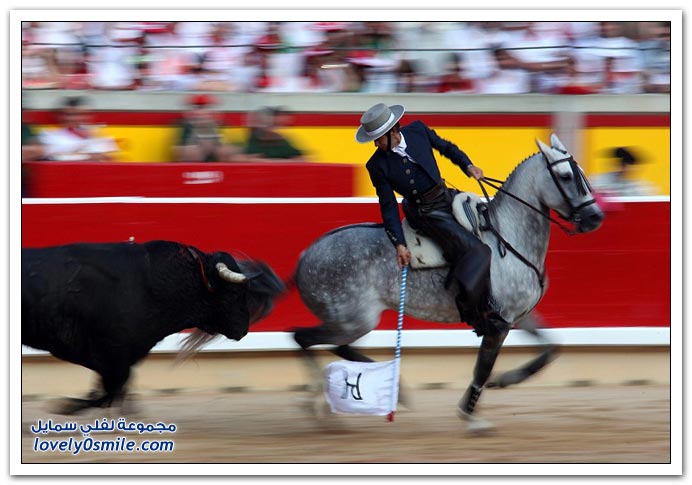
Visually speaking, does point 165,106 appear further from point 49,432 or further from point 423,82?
point 49,432

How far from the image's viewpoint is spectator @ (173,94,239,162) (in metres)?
9.72

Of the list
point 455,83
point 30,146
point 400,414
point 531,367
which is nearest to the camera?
point 531,367

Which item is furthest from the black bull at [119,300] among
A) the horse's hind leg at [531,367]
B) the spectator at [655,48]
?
the spectator at [655,48]

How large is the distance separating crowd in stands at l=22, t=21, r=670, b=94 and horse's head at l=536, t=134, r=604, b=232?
12.8 feet

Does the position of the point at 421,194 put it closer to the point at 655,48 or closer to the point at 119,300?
the point at 119,300

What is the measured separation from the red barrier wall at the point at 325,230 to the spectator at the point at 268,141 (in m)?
1.11

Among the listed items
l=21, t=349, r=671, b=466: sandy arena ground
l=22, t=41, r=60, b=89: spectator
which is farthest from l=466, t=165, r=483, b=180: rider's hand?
l=22, t=41, r=60, b=89: spectator

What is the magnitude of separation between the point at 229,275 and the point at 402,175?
1.09 m

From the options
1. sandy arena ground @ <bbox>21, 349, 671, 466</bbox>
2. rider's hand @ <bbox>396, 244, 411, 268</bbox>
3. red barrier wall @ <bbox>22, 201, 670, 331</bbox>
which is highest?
rider's hand @ <bbox>396, 244, 411, 268</bbox>

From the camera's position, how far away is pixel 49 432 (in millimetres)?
6996

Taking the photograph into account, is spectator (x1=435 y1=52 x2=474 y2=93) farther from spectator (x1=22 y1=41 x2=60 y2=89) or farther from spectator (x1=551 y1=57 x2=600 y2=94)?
spectator (x1=22 y1=41 x2=60 y2=89)

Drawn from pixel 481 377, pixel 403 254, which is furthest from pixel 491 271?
pixel 481 377

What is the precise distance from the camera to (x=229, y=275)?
22.9 ft

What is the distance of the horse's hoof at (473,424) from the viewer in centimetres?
719
